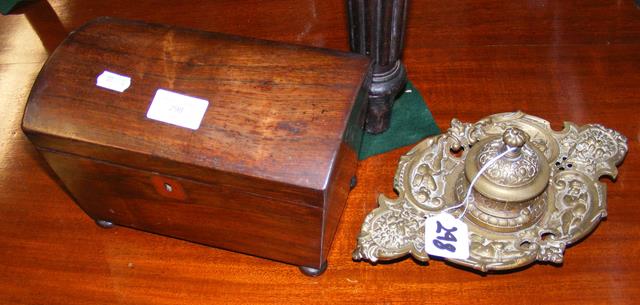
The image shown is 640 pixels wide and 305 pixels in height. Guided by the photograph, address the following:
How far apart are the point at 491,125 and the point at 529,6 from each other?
0.44 metres

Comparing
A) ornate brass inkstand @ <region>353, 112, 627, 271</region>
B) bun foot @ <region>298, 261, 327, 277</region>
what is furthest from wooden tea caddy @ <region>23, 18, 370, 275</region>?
ornate brass inkstand @ <region>353, 112, 627, 271</region>

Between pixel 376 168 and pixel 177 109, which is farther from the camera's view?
pixel 376 168

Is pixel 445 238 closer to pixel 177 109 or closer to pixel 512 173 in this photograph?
pixel 512 173

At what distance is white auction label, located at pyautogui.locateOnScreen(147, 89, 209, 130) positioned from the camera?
881 millimetres

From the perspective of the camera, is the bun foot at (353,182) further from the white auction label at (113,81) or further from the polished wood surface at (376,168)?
the white auction label at (113,81)

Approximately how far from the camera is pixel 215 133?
0.87 meters

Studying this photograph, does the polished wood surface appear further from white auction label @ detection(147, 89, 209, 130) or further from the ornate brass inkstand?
white auction label @ detection(147, 89, 209, 130)

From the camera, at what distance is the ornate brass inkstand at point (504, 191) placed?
940 mm

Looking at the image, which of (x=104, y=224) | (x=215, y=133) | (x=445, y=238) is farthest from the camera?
(x=104, y=224)

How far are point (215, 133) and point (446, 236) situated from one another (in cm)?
39

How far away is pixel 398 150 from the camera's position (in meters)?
1.19

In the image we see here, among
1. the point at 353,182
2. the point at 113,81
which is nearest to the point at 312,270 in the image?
the point at 353,182

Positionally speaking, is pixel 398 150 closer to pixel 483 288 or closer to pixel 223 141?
pixel 483 288

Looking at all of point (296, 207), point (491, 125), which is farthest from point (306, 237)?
point (491, 125)
